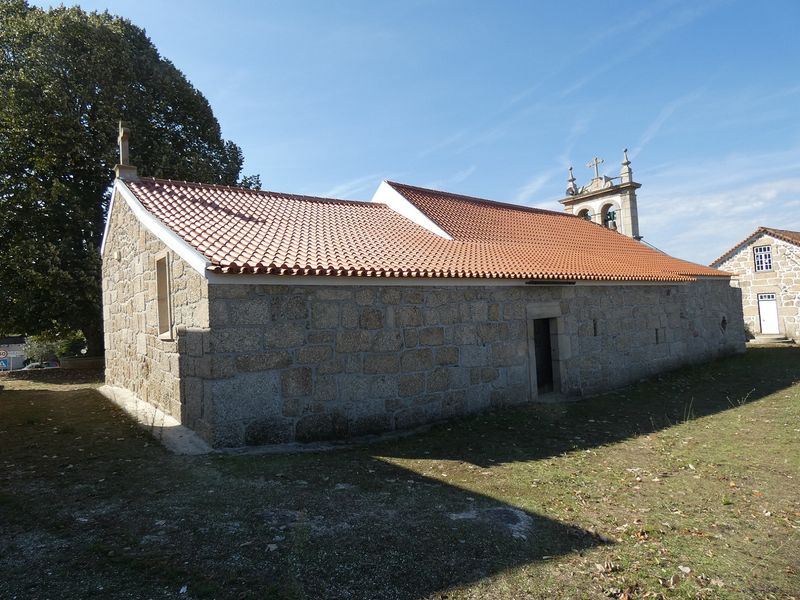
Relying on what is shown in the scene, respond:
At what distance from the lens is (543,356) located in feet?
33.4

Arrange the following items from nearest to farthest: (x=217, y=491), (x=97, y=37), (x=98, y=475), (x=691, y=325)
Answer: (x=217, y=491) < (x=98, y=475) < (x=691, y=325) < (x=97, y=37)

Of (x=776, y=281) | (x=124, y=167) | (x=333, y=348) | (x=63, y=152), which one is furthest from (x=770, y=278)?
(x=63, y=152)

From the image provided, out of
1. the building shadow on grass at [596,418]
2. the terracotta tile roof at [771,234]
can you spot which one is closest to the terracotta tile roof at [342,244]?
the building shadow on grass at [596,418]

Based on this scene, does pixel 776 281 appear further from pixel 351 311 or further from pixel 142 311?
pixel 142 311

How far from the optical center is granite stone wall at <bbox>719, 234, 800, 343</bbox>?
2172 cm

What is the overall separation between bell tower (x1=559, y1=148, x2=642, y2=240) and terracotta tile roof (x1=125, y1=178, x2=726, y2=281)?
4.18 m

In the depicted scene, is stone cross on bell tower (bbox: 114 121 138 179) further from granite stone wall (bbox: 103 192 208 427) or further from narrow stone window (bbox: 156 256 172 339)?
narrow stone window (bbox: 156 256 172 339)

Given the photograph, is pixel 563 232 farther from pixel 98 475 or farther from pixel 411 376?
pixel 98 475

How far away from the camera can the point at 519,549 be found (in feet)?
11.5

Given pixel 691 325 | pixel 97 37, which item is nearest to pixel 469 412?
pixel 691 325

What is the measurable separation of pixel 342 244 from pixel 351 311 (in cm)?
178

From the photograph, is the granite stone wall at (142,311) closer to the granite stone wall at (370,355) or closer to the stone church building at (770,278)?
the granite stone wall at (370,355)

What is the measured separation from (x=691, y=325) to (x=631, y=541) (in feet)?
39.7

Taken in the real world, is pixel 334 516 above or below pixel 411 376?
below
